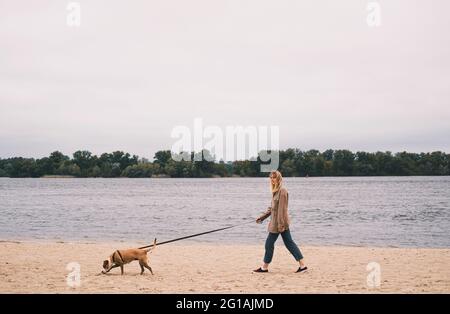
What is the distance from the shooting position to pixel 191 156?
17600cm

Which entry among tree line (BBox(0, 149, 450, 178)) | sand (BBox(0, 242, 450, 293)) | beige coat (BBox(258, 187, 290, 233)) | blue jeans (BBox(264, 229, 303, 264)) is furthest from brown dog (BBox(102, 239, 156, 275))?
tree line (BBox(0, 149, 450, 178))

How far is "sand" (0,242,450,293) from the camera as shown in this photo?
29.5 ft

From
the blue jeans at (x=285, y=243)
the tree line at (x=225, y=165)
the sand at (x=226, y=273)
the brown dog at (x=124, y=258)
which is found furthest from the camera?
the tree line at (x=225, y=165)

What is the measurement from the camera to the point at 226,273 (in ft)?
35.7

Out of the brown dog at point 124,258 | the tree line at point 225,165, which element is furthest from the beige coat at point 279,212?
the tree line at point 225,165

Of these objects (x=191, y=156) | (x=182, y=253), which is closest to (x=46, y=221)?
(x=182, y=253)

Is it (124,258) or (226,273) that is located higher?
(124,258)

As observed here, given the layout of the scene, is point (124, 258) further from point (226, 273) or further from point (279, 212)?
point (279, 212)

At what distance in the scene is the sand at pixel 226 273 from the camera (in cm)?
899

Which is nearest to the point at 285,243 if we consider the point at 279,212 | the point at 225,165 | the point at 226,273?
the point at 279,212

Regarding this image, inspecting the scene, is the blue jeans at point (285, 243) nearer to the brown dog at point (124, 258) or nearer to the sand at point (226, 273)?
the sand at point (226, 273)
